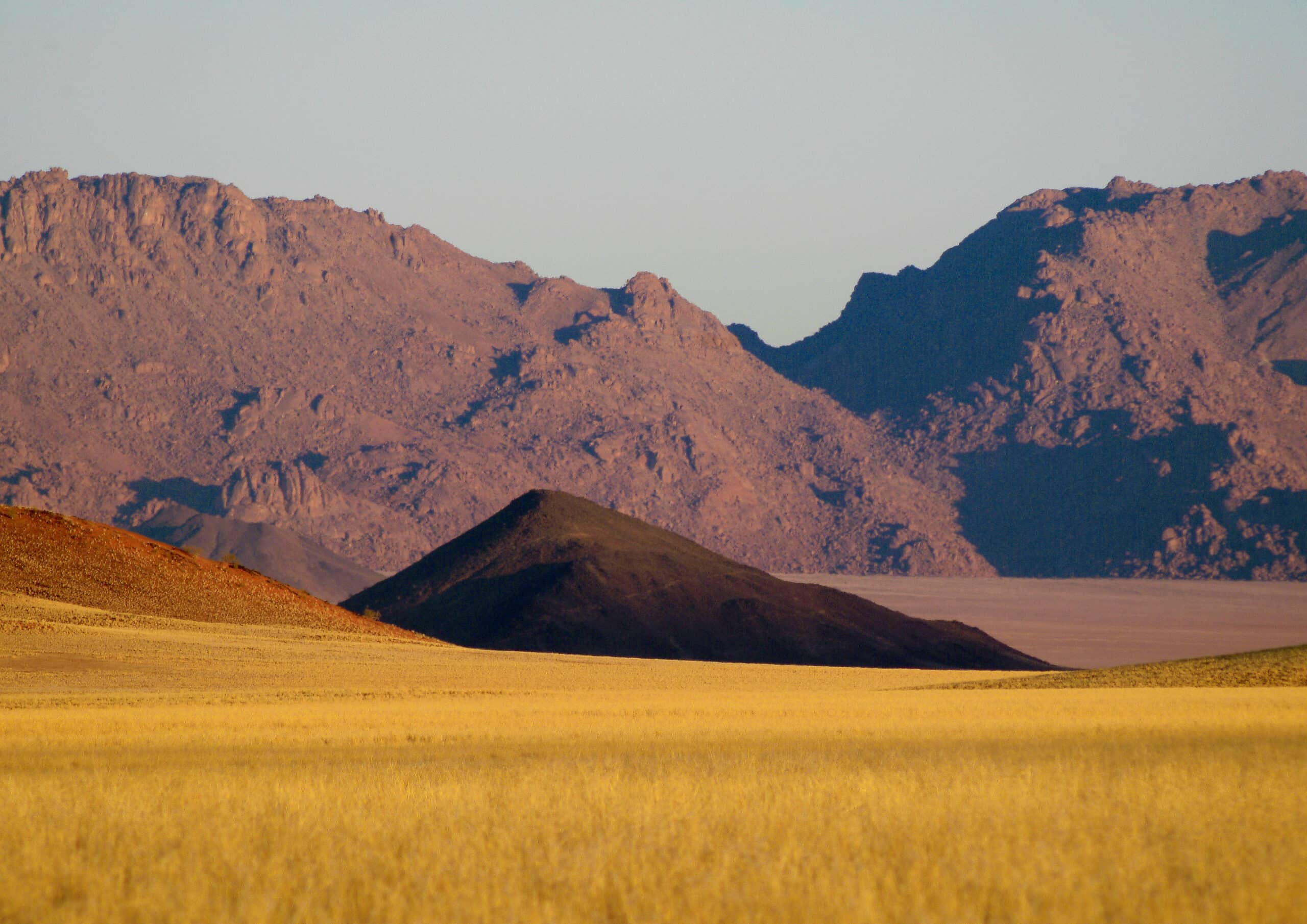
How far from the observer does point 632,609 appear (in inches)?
3888

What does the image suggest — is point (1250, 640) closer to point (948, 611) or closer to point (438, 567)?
point (948, 611)

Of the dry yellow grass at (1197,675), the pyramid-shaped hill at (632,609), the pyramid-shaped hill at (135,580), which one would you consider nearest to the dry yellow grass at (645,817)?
the dry yellow grass at (1197,675)

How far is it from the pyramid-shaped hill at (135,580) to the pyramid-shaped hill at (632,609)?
54.5 feet

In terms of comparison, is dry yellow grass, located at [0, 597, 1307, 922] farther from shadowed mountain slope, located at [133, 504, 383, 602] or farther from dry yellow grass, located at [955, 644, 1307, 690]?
shadowed mountain slope, located at [133, 504, 383, 602]

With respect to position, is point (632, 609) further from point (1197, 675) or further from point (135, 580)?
point (1197, 675)

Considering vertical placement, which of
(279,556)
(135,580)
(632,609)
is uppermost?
(279,556)

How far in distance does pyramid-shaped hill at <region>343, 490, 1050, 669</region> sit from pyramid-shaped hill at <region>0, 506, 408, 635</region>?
1660cm

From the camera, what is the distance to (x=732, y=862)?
11.7 m

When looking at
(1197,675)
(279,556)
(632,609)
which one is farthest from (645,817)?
(279,556)

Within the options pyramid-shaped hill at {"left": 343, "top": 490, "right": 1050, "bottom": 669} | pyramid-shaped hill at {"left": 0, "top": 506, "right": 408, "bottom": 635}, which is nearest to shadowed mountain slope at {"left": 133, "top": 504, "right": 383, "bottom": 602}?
pyramid-shaped hill at {"left": 343, "top": 490, "right": 1050, "bottom": 669}

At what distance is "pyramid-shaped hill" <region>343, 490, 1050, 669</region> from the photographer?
94.4 metres

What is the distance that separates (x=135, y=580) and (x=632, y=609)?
3774 centimetres

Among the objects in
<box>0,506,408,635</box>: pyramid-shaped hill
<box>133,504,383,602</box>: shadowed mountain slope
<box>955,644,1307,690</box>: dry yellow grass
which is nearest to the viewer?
<box>955,644,1307,690</box>: dry yellow grass

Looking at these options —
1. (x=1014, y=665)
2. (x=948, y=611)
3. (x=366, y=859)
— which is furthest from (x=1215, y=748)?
(x=948, y=611)
